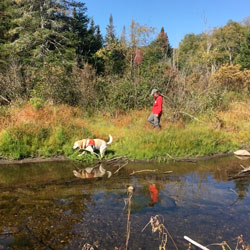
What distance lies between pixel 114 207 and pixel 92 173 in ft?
7.66

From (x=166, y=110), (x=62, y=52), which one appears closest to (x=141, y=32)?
(x=166, y=110)

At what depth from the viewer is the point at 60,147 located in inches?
363

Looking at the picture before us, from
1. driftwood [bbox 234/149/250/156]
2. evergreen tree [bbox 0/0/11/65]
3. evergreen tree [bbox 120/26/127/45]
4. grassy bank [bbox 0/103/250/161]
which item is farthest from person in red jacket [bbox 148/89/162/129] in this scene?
evergreen tree [bbox 0/0/11/65]

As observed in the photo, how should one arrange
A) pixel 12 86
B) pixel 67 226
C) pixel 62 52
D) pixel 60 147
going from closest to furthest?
pixel 67 226
pixel 60 147
pixel 12 86
pixel 62 52

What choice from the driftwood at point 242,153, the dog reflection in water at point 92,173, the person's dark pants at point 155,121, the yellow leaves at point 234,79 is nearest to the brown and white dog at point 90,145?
the dog reflection in water at point 92,173

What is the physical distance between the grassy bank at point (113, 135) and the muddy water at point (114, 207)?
4.18ft

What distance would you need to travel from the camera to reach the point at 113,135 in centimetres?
1038

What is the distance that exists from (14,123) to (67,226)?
20.4 feet

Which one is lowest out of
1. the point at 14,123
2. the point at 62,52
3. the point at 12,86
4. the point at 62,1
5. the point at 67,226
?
the point at 67,226

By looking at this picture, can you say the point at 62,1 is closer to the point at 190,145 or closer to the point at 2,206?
the point at 190,145

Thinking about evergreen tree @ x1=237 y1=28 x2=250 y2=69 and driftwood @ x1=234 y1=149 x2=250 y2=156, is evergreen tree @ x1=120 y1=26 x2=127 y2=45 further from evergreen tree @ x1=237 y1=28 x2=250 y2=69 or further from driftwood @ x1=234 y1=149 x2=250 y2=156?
evergreen tree @ x1=237 y1=28 x2=250 y2=69

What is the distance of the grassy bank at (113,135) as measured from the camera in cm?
888

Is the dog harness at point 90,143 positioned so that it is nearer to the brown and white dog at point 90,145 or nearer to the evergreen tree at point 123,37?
the brown and white dog at point 90,145

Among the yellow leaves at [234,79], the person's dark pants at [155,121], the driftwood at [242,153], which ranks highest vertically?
the yellow leaves at [234,79]
